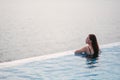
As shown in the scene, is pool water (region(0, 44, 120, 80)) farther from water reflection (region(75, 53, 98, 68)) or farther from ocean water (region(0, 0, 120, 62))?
ocean water (region(0, 0, 120, 62))

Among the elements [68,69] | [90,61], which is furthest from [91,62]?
[68,69]

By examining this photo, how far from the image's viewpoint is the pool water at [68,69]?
25.6 feet

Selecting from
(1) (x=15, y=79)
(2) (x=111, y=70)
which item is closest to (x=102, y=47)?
(2) (x=111, y=70)

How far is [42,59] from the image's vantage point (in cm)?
988

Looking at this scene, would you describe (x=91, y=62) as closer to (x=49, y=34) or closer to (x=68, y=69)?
(x=68, y=69)

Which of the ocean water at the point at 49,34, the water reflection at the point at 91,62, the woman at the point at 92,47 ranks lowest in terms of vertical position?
the ocean water at the point at 49,34

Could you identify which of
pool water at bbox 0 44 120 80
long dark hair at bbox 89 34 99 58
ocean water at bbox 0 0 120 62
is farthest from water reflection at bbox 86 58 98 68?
ocean water at bbox 0 0 120 62

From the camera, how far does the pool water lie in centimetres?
781

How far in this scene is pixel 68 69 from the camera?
8.61 m

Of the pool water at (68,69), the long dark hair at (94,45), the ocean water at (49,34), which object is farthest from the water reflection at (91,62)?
the ocean water at (49,34)

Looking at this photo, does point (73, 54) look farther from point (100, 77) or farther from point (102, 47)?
point (100, 77)

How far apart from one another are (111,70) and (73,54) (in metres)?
2.53

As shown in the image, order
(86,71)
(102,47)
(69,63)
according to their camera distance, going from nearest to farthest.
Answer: (86,71) < (69,63) < (102,47)

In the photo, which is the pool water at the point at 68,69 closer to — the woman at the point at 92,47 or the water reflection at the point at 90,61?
the water reflection at the point at 90,61
